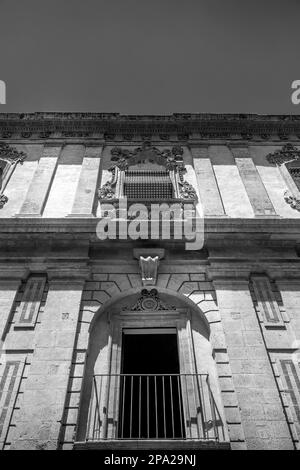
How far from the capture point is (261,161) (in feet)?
38.2

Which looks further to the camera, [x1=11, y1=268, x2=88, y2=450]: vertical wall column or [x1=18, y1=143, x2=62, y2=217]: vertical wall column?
[x1=18, y1=143, x2=62, y2=217]: vertical wall column

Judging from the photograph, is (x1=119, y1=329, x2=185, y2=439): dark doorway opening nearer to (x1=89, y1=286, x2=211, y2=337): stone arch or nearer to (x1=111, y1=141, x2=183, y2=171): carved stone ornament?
(x1=89, y1=286, x2=211, y2=337): stone arch

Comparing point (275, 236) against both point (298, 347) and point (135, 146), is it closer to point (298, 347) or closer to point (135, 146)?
point (298, 347)

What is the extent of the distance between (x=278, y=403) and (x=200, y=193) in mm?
5748

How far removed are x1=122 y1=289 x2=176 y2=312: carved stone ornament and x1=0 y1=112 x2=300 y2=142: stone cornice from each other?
6386mm

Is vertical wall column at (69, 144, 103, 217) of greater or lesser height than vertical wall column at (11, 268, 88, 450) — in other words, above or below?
above

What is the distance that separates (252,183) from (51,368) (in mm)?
7217

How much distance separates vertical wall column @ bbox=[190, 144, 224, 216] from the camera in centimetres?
958

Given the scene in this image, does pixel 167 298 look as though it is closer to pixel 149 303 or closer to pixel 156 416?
pixel 149 303

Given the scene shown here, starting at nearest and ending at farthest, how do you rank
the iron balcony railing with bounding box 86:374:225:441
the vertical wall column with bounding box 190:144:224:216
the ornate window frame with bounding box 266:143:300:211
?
the iron balcony railing with bounding box 86:374:225:441 < the vertical wall column with bounding box 190:144:224:216 < the ornate window frame with bounding box 266:143:300:211

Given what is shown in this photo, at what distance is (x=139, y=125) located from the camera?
12648mm

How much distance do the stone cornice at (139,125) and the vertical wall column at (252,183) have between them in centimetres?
111

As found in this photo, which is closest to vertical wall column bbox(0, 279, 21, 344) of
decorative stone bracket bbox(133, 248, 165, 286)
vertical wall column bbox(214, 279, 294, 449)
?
decorative stone bracket bbox(133, 248, 165, 286)

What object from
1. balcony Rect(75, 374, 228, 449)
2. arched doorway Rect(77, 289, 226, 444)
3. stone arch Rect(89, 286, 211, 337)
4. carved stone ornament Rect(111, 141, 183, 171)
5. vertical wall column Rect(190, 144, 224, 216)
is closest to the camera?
balcony Rect(75, 374, 228, 449)
